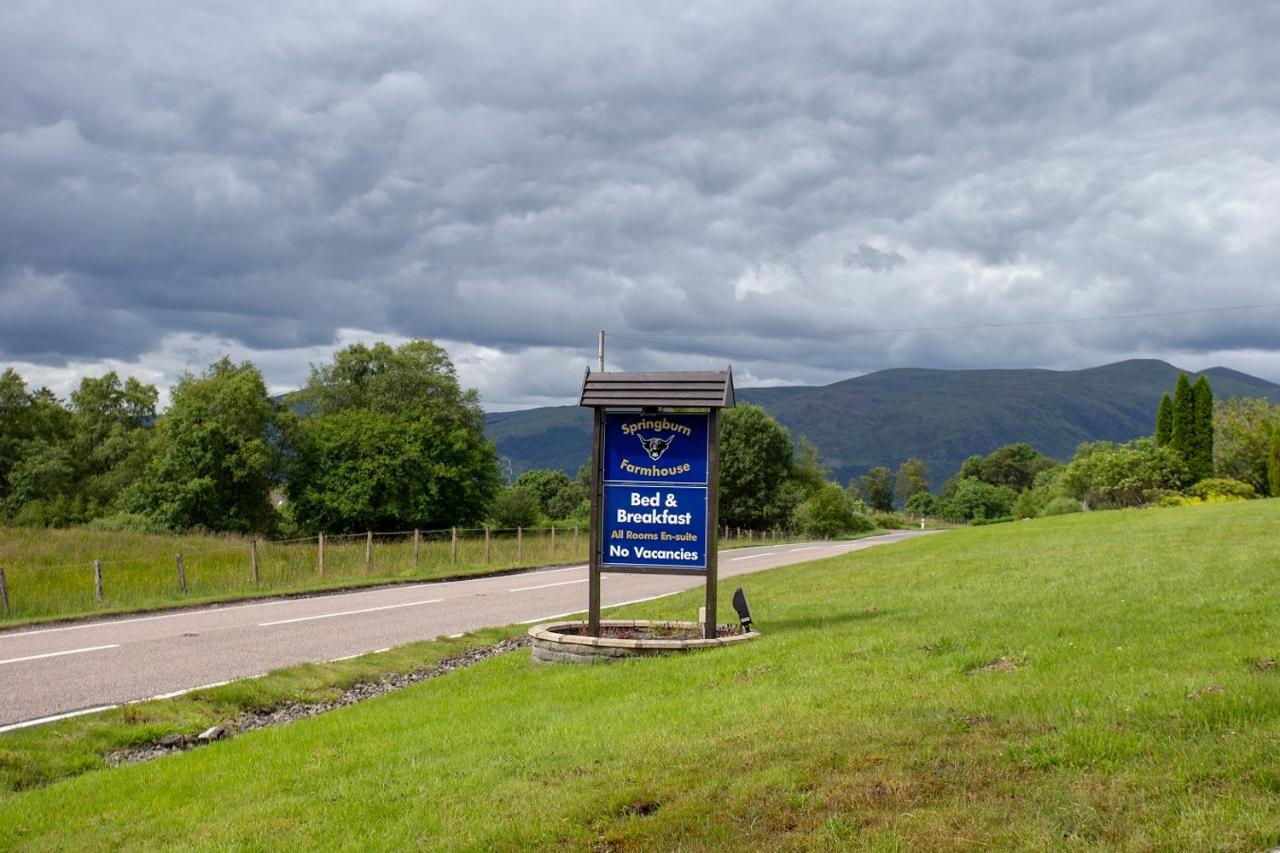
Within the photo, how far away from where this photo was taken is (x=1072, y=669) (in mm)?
7867

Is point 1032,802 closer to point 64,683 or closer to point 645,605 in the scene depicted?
point 64,683

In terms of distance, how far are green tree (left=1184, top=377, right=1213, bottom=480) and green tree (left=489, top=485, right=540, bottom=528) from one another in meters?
51.5

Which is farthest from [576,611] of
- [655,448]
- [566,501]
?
[566,501]

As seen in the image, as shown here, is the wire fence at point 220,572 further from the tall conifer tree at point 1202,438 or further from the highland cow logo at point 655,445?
the tall conifer tree at point 1202,438

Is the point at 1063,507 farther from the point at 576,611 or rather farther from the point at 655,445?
the point at 655,445

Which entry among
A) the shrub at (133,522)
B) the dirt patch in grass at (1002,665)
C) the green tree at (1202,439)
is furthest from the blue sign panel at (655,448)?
the green tree at (1202,439)

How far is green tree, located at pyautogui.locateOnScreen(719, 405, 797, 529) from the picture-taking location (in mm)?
92062

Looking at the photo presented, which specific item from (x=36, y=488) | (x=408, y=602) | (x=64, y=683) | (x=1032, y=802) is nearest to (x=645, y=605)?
(x=408, y=602)

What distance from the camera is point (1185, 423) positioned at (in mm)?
62406

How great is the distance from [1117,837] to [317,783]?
520 centimetres

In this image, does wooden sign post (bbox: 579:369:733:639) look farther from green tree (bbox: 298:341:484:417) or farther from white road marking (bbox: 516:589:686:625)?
green tree (bbox: 298:341:484:417)

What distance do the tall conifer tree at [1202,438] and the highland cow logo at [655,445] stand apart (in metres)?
58.6

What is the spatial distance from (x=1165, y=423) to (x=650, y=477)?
63.3m

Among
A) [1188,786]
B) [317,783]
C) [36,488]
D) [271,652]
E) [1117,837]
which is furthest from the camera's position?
[36,488]
